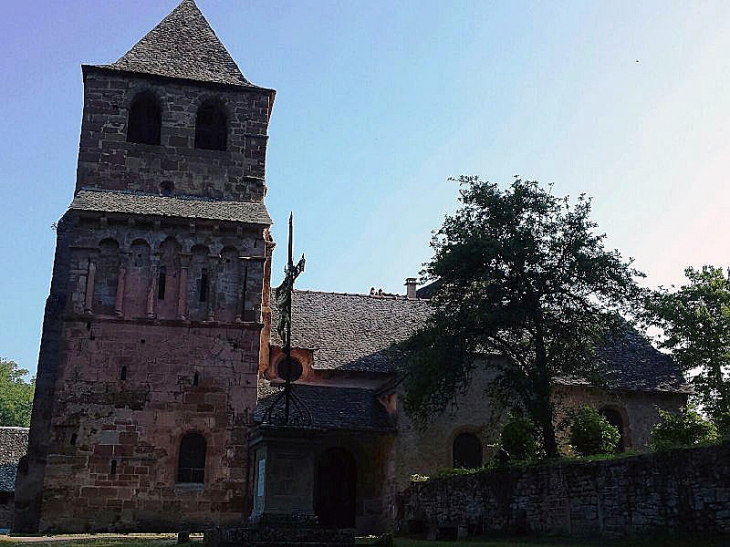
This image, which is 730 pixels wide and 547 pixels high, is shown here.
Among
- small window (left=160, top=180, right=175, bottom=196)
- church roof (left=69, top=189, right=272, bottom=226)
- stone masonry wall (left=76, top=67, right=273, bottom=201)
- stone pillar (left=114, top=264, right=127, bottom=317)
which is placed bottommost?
stone pillar (left=114, top=264, right=127, bottom=317)

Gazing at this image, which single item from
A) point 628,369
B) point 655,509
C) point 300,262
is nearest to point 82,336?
point 300,262

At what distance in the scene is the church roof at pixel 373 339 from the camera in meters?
31.3

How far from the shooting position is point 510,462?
70.2 feet

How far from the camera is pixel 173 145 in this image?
2992 cm

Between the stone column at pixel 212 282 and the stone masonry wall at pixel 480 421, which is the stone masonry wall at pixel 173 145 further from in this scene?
the stone masonry wall at pixel 480 421

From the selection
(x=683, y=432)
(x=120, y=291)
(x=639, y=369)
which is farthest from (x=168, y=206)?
(x=639, y=369)

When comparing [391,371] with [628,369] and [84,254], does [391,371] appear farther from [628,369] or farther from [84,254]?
[84,254]

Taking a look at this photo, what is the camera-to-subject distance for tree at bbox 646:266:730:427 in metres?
31.7

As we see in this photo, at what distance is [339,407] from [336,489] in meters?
3.36

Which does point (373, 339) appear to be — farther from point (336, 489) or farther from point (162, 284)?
point (162, 284)

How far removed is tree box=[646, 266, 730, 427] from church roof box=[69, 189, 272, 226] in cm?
1621

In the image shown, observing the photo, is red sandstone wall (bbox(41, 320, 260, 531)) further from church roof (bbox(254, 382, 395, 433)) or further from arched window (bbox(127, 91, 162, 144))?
arched window (bbox(127, 91, 162, 144))

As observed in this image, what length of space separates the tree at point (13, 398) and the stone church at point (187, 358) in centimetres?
5707

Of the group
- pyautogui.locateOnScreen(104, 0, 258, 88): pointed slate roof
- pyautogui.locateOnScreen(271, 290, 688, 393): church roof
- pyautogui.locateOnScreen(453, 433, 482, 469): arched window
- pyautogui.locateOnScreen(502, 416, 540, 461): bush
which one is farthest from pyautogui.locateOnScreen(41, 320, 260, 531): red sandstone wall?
pyautogui.locateOnScreen(104, 0, 258, 88): pointed slate roof
